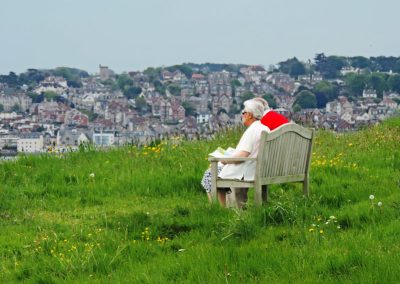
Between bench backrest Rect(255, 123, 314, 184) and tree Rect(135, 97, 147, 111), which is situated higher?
bench backrest Rect(255, 123, 314, 184)

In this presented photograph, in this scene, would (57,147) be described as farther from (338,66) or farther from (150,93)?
(338,66)

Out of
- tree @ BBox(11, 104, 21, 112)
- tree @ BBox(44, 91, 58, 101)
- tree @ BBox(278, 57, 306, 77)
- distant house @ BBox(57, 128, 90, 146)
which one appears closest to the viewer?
distant house @ BBox(57, 128, 90, 146)

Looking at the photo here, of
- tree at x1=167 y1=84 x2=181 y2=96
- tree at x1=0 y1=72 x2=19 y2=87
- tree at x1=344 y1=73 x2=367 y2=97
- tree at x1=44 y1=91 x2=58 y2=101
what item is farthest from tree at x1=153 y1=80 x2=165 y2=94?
tree at x1=344 y1=73 x2=367 y2=97

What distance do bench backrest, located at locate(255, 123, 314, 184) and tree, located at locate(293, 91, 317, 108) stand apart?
350 feet

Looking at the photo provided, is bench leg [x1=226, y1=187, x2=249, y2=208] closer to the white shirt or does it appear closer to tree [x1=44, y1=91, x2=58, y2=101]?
the white shirt

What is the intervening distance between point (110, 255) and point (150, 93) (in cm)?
14232

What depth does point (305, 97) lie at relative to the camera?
123 meters

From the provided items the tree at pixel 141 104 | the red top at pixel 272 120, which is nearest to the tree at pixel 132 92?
the tree at pixel 141 104

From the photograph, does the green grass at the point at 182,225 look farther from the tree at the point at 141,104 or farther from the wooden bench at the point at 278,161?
the tree at the point at 141,104

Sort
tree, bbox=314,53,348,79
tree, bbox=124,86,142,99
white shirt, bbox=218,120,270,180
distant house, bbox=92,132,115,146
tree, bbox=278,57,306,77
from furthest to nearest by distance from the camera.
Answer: tree, bbox=278,57,306,77 < tree, bbox=314,53,348,79 < tree, bbox=124,86,142,99 < distant house, bbox=92,132,115,146 < white shirt, bbox=218,120,270,180

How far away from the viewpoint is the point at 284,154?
28.4 feet

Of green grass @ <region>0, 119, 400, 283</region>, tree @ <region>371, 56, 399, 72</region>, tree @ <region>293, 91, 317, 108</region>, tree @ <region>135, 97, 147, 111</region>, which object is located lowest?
tree @ <region>135, 97, 147, 111</region>

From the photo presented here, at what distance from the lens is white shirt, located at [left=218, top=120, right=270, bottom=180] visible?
28.2 ft

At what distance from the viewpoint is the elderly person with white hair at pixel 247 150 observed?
860 centimetres
